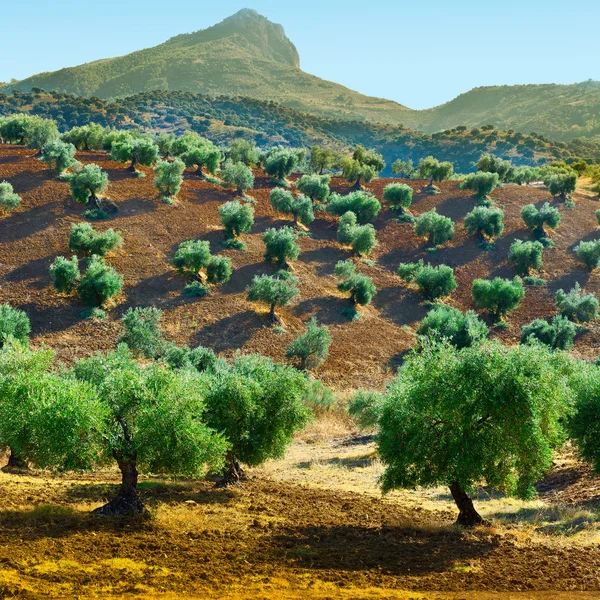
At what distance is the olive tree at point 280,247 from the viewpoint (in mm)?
60344

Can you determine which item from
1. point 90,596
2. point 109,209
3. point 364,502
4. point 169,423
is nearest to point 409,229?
point 109,209

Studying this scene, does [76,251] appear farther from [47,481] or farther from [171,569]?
[171,569]

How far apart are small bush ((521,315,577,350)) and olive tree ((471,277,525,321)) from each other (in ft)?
12.9

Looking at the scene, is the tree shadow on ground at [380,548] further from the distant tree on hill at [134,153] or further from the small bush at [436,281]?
the distant tree on hill at [134,153]

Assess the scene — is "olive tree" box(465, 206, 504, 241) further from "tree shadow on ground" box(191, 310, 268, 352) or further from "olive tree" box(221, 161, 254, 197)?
"tree shadow on ground" box(191, 310, 268, 352)

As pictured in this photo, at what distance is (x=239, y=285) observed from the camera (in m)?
58.1

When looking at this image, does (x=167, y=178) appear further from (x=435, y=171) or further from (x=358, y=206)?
(x=435, y=171)

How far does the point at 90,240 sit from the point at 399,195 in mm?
40792

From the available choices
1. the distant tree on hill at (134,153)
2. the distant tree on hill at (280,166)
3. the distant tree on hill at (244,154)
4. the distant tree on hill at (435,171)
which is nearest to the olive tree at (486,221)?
the distant tree on hill at (435,171)

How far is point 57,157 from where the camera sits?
66812 millimetres

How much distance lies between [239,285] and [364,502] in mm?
33925

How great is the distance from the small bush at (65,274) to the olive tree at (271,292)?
46.8ft

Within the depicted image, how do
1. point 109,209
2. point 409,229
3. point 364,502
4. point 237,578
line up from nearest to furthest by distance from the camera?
point 237,578
point 364,502
point 109,209
point 409,229

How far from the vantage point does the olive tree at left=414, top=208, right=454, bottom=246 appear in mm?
73375
